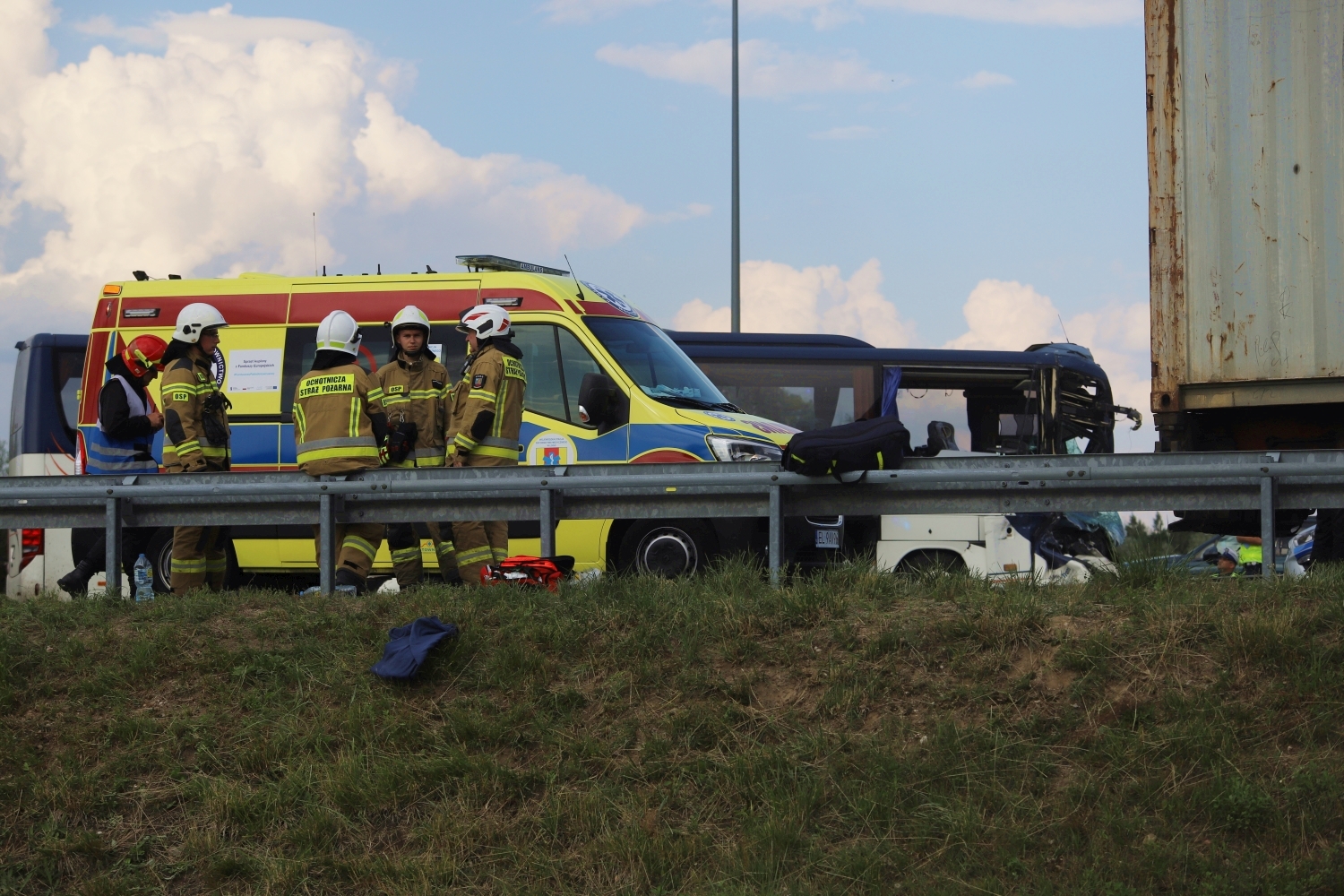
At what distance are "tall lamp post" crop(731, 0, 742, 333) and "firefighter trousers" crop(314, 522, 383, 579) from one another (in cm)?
1331

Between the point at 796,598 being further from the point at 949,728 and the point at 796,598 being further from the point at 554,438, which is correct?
Result: the point at 554,438

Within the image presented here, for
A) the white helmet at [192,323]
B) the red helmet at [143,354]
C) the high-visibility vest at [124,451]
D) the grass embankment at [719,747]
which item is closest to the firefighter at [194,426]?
the white helmet at [192,323]

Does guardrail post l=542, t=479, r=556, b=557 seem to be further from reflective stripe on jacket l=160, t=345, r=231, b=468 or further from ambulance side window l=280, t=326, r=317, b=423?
ambulance side window l=280, t=326, r=317, b=423

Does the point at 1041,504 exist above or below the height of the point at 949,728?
above

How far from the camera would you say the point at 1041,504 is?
669 centimetres

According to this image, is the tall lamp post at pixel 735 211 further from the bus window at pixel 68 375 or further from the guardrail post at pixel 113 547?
the guardrail post at pixel 113 547

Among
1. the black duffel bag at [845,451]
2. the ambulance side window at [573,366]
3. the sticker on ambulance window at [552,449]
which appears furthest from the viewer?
the ambulance side window at [573,366]

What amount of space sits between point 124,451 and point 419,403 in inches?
89.3

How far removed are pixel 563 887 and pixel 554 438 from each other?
5281 millimetres

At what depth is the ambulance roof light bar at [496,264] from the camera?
10883 mm

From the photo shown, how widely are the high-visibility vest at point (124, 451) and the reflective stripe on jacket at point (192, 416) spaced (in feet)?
1.64

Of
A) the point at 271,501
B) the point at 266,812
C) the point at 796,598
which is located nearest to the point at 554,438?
the point at 271,501

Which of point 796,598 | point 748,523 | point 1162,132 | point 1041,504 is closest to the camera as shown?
point 796,598

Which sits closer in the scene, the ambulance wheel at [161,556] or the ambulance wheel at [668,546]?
the ambulance wheel at [668,546]
